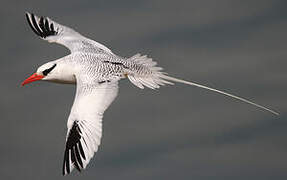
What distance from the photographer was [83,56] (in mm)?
14016

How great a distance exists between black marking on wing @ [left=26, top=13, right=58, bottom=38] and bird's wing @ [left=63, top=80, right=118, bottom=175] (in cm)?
394

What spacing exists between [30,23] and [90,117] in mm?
5696

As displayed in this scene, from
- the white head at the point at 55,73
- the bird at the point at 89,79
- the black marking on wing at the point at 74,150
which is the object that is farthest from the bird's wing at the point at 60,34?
the black marking on wing at the point at 74,150

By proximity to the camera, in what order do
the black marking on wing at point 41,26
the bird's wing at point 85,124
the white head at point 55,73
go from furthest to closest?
the black marking on wing at point 41,26, the white head at point 55,73, the bird's wing at point 85,124

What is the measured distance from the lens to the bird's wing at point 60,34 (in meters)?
15.2

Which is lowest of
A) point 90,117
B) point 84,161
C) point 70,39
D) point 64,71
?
point 84,161

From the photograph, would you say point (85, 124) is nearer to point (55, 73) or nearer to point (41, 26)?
point (55, 73)

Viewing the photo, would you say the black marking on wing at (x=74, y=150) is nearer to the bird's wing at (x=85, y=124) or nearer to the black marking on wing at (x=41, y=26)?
the bird's wing at (x=85, y=124)

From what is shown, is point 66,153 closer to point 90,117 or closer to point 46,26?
point 90,117

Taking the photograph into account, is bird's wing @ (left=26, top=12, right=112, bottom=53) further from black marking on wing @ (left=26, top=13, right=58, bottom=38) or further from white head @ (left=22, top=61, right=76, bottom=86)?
white head @ (left=22, top=61, right=76, bottom=86)

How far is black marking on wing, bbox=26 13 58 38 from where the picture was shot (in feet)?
54.1

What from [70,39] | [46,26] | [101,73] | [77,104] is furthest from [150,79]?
[46,26]

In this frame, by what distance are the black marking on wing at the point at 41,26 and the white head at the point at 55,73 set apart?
2346 millimetres

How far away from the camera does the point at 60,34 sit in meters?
16.4
